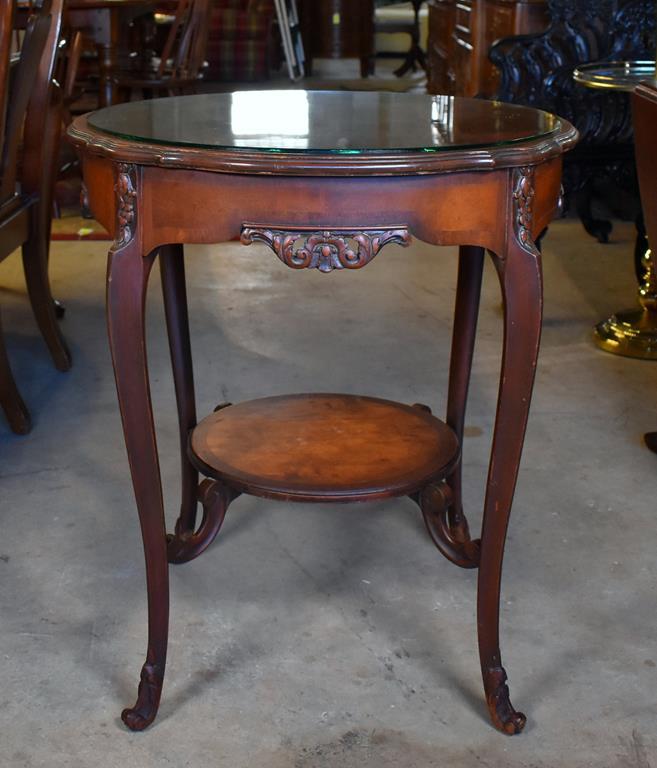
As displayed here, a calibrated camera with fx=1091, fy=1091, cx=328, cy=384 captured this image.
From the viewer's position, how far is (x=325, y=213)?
1.39m

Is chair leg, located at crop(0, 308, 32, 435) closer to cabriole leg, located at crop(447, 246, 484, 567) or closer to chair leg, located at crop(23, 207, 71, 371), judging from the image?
chair leg, located at crop(23, 207, 71, 371)

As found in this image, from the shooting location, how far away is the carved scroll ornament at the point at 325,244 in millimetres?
1405

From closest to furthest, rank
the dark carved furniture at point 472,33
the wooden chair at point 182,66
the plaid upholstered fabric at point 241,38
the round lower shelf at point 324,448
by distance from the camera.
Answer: the round lower shelf at point 324,448 < the dark carved furniture at point 472,33 < the wooden chair at point 182,66 < the plaid upholstered fabric at point 241,38

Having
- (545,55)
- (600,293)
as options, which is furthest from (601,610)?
(545,55)

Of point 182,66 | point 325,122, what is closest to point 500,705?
point 325,122

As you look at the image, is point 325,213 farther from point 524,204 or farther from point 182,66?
point 182,66

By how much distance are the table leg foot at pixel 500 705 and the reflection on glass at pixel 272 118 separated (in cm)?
84

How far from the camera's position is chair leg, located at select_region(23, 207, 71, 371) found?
2945 mm

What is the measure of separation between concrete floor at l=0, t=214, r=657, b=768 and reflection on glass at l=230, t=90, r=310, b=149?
0.85 meters

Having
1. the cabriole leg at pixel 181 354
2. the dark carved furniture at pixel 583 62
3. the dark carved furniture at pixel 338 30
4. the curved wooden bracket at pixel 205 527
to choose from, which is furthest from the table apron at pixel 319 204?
the dark carved furniture at pixel 338 30

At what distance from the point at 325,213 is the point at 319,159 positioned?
0.08 meters

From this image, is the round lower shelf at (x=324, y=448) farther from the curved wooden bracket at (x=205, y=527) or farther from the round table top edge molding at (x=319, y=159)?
the round table top edge molding at (x=319, y=159)

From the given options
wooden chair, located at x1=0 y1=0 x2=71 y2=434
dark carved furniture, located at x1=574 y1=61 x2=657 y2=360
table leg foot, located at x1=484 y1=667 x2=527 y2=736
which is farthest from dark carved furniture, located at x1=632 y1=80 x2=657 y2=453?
wooden chair, located at x1=0 y1=0 x2=71 y2=434

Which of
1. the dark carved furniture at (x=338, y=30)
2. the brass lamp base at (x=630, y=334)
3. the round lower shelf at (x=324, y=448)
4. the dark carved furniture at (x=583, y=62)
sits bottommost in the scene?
the dark carved furniture at (x=338, y=30)
